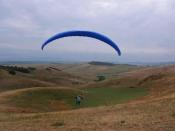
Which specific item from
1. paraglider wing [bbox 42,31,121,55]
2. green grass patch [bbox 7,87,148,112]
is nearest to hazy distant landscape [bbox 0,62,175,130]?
green grass patch [bbox 7,87,148,112]

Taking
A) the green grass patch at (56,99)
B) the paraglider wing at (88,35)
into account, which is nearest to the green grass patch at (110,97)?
the green grass patch at (56,99)

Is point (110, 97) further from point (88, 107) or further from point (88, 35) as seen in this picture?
point (88, 35)

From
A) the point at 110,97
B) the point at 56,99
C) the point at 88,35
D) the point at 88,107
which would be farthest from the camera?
the point at 110,97

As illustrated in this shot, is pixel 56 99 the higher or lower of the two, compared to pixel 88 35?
lower

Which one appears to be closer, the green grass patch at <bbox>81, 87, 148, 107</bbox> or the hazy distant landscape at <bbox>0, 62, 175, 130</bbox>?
the hazy distant landscape at <bbox>0, 62, 175, 130</bbox>

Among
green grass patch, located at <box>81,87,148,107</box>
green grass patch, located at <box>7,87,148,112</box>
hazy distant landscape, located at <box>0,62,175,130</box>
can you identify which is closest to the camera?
hazy distant landscape, located at <box>0,62,175,130</box>

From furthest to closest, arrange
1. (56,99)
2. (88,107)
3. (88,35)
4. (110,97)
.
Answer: (110,97) → (56,99) → (88,107) → (88,35)

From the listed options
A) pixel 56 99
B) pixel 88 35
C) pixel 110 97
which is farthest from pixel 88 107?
pixel 88 35

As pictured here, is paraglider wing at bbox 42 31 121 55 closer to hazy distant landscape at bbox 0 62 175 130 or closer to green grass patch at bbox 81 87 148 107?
hazy distant landscape at bbox 0 62 175 130

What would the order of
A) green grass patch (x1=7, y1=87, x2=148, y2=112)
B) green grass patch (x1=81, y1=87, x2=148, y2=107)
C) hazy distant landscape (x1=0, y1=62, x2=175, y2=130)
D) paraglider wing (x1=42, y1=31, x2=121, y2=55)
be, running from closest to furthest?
hazy distant landscape (x1=0, y1=62, x2=175, y2=130) < paraglider wing (x1=42, y1=31, x2=121, y2=55) < green grass patch (x1=7, y1=87, x2=148, y2=112) < green grass patch (x1=81, y1=87, x2=148, y2=107)

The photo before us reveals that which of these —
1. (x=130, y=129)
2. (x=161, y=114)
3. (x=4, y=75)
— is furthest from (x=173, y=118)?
(x=4, y=75)

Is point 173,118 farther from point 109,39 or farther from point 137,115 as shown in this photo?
point 109,39
